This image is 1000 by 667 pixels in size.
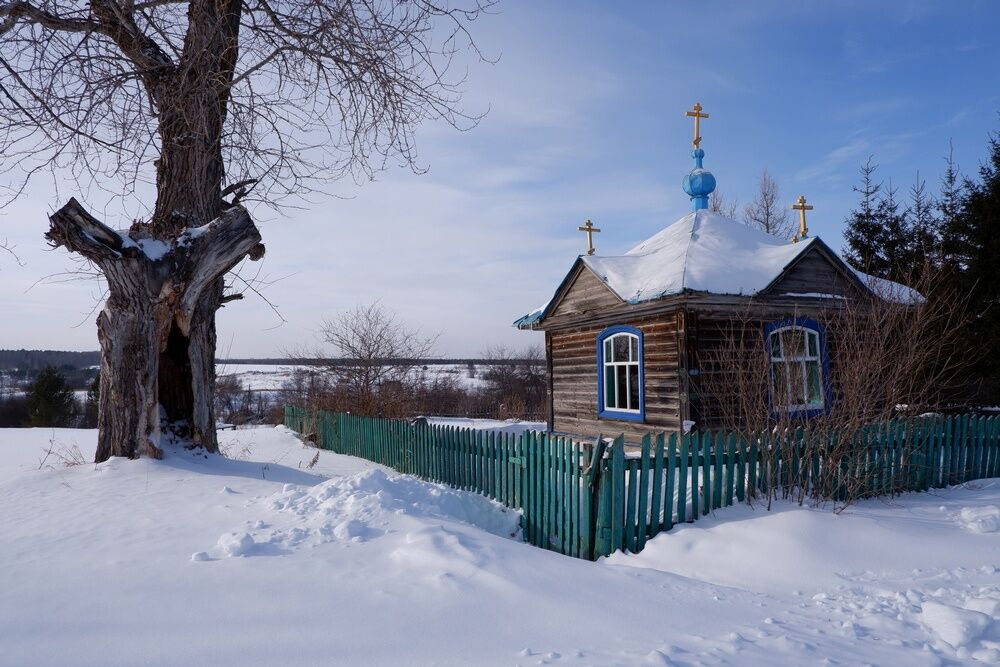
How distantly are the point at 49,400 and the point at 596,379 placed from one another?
4744 centimetres

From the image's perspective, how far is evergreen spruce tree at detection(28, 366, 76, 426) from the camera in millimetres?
44812

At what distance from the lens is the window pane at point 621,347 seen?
12.2 meters

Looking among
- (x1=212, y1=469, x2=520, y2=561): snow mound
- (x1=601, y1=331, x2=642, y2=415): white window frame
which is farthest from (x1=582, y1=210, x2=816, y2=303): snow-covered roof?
(x1=212, y1=469, x2=520, y2=561): snow mound

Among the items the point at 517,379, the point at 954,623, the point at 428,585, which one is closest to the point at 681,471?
the point at 954,623

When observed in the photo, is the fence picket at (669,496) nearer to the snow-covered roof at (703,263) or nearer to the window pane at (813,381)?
the snow-covered roof at (703,263)

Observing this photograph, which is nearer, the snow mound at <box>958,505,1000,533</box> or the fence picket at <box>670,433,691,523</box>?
the snow mound at <box>958,505,1000,533</box>

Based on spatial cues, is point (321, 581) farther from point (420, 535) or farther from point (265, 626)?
point (420, 535)

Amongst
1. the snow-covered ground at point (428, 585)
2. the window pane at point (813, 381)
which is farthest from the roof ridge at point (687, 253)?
the snow-covered ground at point (428, 585)

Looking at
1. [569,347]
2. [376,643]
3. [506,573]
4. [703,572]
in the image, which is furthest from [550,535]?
[569,347]

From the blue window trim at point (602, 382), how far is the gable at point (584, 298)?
1.85 ft

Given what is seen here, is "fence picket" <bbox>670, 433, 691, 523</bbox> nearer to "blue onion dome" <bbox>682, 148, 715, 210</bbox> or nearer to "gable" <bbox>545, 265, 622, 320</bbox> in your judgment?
"gable" <bbox>545, 265, 622, 320</bbox>

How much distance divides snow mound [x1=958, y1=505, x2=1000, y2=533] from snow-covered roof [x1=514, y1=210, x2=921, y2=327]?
3.85 meters

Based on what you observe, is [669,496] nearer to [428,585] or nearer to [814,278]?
[428,585]

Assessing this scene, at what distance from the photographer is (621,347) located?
1231 cm
